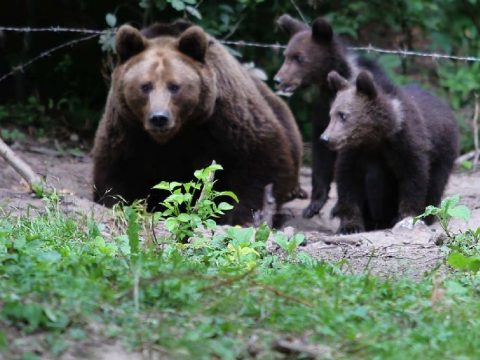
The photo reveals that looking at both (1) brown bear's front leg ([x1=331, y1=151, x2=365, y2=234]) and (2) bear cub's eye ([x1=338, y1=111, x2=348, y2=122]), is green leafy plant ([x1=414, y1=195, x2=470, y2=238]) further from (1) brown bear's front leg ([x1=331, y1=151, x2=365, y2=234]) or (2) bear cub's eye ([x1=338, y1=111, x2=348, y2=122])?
(1) brown bear's front leg ([x1=331, y1=151, x2=365, y2=234])

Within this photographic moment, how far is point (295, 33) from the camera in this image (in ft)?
30.5

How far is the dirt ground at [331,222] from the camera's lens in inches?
228

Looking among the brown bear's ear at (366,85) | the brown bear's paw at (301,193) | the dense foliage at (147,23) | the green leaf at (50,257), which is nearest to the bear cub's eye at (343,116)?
the brown bear's ear at (366,85)

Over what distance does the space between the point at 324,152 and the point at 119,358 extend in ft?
18.9

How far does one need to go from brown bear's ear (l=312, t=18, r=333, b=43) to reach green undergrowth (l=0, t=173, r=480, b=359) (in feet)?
13.9

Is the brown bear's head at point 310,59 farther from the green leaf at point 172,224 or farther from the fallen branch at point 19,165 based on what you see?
the green leaf at point 172,224

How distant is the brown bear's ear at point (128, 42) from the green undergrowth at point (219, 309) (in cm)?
349

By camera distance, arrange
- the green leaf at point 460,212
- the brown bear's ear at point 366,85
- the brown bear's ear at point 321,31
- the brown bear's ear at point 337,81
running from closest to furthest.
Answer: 1. the green leaf at point 460,212
2. the brown bear's ear at point 366,85
3. the brown bear's ear at point 337,81
4. the brown bear's ear at point 321,31

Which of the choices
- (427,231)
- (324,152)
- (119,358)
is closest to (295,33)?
(324,152)

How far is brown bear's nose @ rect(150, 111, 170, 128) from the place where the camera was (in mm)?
7836

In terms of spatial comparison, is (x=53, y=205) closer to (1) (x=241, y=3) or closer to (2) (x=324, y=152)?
(2) (x=324, y=152)

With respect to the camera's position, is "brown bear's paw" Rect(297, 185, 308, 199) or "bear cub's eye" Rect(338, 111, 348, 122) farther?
"brown bear's paw" Rect(297, 185, 308, 199)

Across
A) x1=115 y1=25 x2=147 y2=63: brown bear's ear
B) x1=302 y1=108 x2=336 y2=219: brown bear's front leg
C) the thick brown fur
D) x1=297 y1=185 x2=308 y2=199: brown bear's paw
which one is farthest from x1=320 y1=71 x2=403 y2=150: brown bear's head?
x1=297 y1=185 x2=308 y2=199: brown bear's paw

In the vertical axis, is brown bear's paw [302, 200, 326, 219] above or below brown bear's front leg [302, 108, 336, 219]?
below
